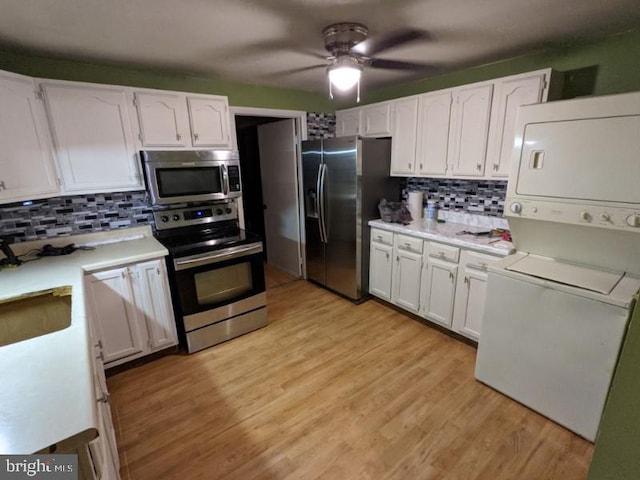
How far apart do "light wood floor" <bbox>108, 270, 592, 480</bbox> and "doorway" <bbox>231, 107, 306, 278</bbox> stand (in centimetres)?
161

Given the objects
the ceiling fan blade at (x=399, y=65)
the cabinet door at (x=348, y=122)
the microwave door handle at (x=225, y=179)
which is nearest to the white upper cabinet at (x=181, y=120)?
the microwave door handle at (x=225, y=179)

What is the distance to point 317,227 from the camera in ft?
11.6

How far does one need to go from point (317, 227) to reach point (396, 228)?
98 centimetres

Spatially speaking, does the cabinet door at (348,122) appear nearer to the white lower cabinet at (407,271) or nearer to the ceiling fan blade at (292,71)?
the ceiling fan blade at (292,71)

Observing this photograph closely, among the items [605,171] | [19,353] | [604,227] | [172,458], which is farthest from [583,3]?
[172,458]

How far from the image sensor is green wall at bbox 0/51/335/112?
2148 millimetres

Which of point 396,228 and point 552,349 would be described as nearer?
point 552,349

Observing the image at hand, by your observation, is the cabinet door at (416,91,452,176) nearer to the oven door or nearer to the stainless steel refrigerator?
the stainless steel refrigerator

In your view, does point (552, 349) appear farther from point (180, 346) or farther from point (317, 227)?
point (180, 346)

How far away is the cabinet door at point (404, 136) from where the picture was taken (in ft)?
9.48

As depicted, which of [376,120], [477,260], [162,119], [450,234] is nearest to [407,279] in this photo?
[450,234]

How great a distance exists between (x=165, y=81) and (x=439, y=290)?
2.97 m

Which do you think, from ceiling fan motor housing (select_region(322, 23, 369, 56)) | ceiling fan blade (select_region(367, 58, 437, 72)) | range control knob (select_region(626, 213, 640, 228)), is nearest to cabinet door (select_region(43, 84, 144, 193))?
ceiling fan motor housing (select_region(322, 23, 369, 56))

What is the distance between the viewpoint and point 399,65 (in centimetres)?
259
